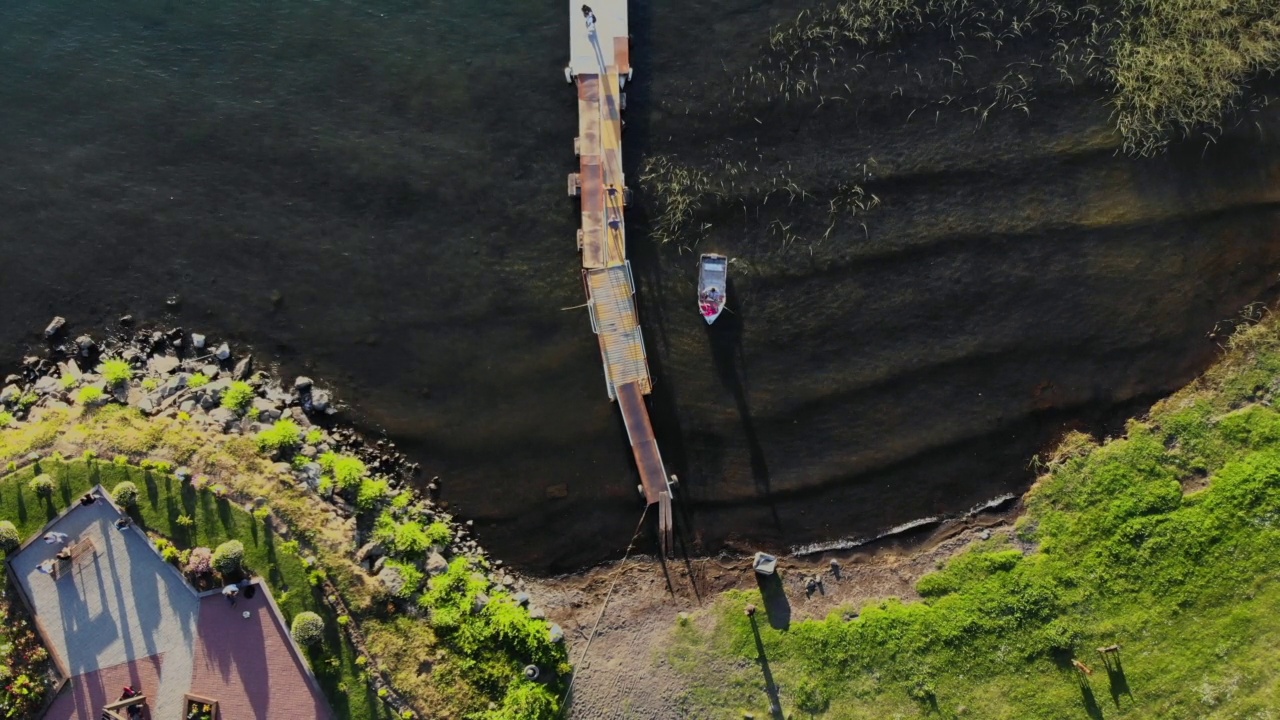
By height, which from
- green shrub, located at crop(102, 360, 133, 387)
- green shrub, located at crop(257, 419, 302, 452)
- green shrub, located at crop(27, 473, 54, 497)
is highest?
green shrub, located at crop(102, 360, 133, 387)

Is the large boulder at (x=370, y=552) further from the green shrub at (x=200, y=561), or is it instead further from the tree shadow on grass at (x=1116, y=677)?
the tree shadow on grass at (x=1116, y=677)

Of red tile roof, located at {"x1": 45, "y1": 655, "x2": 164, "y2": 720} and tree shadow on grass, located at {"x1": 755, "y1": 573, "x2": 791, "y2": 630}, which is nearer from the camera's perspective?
red tile roof, located at {"x1": 45, "y1": 655, "x2": 164, "y2": 720}

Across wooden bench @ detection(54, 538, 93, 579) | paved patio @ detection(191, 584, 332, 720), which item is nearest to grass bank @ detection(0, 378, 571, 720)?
paved patio @ detection(191, 584, 332, 720)

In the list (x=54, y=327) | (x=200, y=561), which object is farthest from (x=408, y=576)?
(x=54, y=327)

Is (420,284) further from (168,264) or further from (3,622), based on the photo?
(3,622)

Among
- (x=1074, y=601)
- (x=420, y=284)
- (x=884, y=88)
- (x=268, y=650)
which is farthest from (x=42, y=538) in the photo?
(x=1074, y=601)

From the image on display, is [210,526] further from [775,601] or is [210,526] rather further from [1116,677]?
[1116,677]

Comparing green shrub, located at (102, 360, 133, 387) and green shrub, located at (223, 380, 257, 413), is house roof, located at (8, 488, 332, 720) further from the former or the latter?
green shrub, located at (223, 380, 257, 413)
